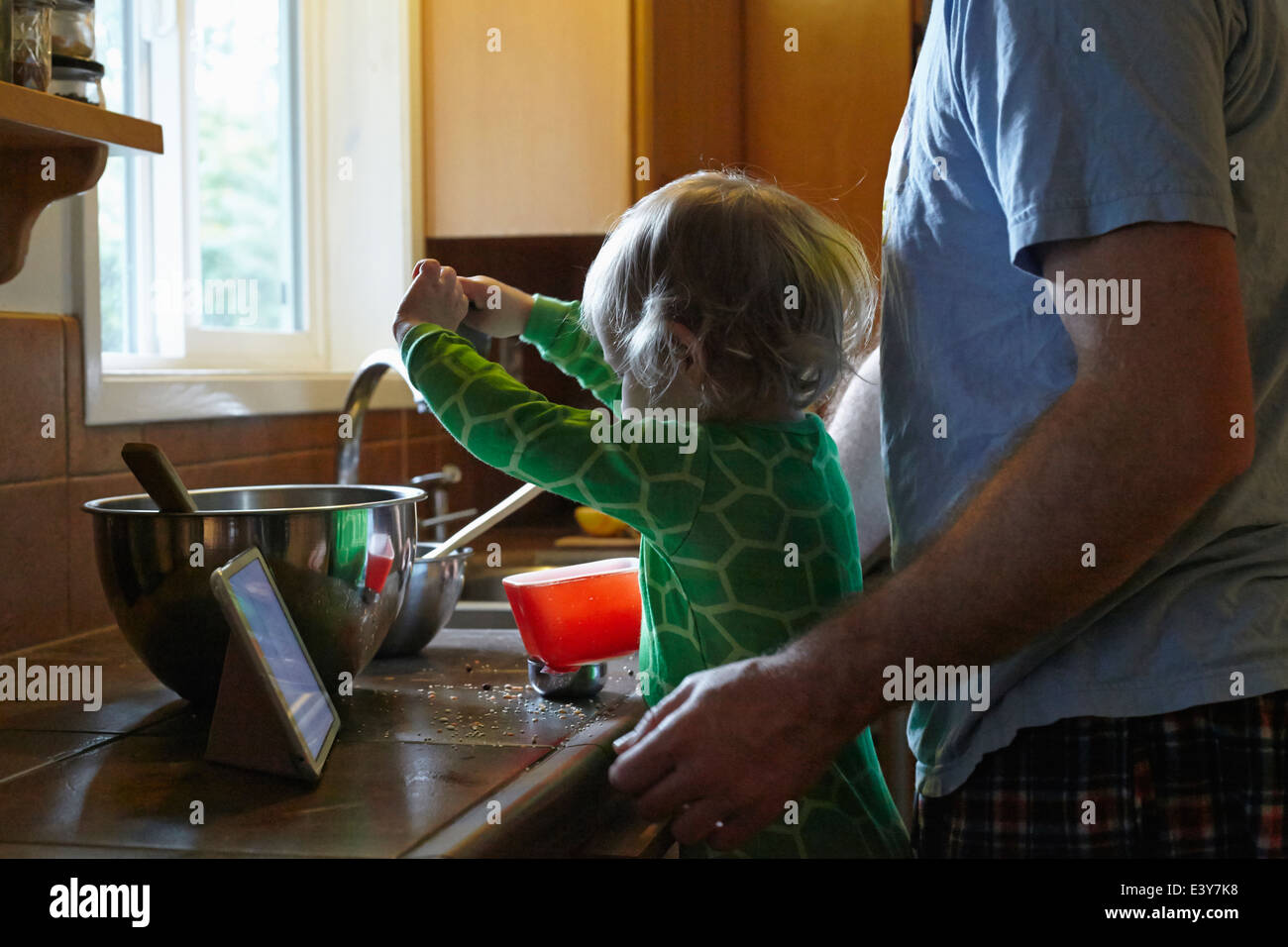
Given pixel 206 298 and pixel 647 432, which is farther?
pixel 206 298

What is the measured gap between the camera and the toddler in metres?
1.01

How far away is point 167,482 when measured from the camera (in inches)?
38.2

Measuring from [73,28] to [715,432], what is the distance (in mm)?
664

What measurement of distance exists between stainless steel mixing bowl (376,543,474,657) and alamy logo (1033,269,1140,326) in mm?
686

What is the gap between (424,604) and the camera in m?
1.27

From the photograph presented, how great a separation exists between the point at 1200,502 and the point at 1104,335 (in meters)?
0.11

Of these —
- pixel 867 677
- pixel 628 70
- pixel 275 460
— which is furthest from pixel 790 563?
pixel 628 70

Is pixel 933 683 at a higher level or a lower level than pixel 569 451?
lower

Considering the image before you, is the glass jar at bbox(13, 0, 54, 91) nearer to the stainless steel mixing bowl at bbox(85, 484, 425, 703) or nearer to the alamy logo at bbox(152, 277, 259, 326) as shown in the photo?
the stainless steel mixing bowl at bbox(85, 484, 425, 703)

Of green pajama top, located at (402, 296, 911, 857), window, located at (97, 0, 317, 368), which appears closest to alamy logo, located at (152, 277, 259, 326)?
window, located at (97, 0, 317, 368)

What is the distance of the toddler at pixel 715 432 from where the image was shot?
1009 millimetres

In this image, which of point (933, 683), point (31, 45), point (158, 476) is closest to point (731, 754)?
point (933, 683)

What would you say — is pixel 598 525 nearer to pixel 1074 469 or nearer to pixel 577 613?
pixel 577 613
